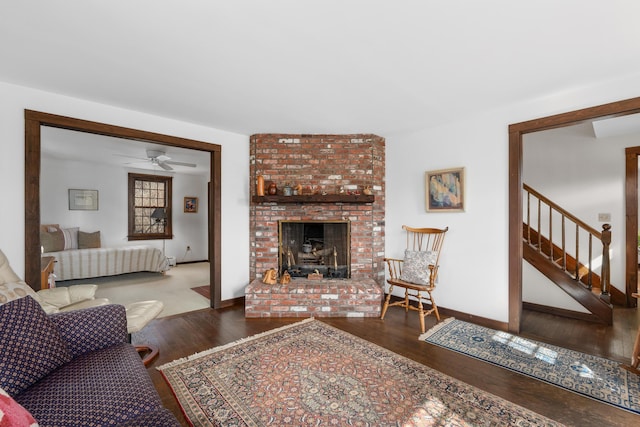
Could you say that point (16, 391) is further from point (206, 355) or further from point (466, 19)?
point (466, 19)

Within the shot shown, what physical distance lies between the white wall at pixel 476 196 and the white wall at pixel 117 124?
7.21 feet

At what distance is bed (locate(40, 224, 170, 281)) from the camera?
199 inches

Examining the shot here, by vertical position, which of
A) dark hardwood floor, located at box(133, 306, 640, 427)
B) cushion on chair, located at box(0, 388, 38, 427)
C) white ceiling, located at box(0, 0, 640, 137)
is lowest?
dark hardwood floor, located at box(133, 306, 640, 427)

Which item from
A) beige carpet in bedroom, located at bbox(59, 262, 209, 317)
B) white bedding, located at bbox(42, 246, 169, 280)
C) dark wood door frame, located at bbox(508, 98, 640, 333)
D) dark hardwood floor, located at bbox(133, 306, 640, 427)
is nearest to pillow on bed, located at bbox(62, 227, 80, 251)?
white bedding, located at bbox(42, 246, 169, 280)

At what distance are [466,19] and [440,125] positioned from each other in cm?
203

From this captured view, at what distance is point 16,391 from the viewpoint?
4.25ft

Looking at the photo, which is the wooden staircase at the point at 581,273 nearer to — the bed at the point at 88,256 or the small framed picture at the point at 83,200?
the bed at the point at 88,256

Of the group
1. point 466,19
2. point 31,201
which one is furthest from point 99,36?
point 466,19

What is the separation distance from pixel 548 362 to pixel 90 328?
10.8 feet

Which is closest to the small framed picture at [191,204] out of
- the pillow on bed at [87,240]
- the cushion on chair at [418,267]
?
the pillow on bed at [87,240]

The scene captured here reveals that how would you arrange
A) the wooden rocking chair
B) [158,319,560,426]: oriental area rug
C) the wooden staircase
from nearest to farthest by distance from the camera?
[158,319,560,426]: oriental area rug, the wooden rocking chair, the wooden staircase

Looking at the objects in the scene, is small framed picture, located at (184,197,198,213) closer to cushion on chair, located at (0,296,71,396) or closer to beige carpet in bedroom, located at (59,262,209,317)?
beige carpet in bedroom, located at (59,262,209,317)

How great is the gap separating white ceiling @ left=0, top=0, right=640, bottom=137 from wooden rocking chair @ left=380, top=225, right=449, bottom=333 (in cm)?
152

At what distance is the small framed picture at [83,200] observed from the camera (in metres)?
5.99
